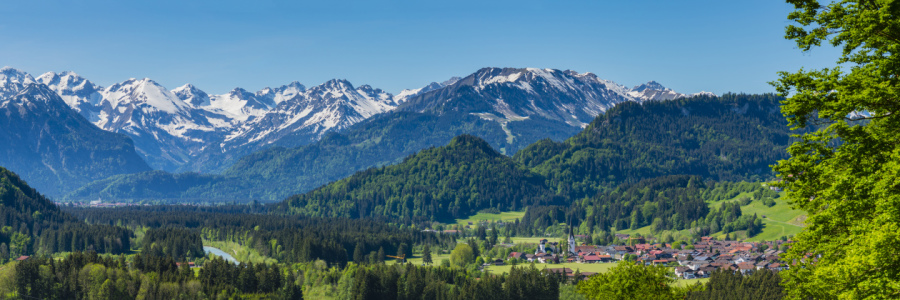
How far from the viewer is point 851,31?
36812mm

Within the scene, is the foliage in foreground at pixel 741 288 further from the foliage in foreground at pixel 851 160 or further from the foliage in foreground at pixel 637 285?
the foliage in foreground at pixel 851 160

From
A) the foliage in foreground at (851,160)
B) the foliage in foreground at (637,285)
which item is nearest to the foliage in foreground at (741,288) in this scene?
the foliage in foreground at (637,285)

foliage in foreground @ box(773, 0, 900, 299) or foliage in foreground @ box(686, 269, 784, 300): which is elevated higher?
foliage in foreground @ box(773, 0, 900, 299)

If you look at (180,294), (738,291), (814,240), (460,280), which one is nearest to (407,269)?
(460,280)

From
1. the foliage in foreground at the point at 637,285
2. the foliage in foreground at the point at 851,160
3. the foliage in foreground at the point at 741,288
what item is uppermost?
the foliage in foreground at the point at 851,160

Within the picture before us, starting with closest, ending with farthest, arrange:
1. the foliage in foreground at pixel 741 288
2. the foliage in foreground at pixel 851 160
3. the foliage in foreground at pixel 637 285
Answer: the foliage in foreground at pixel 851 160
the foliage in foreground at pixel 637 285
the foliage in foreground at pixel 741 288

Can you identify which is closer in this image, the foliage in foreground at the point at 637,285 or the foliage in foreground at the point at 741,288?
the foliage in foreground at the point at 637,285

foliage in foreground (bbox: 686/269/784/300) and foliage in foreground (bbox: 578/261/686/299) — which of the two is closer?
foliage in foreground (bbox: 578/261/686/299)

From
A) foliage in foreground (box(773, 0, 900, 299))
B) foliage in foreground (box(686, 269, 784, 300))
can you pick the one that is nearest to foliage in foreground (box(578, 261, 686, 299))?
foliage in foreground (box(773, 0, 900, 299))

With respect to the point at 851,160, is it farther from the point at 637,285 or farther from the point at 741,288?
the point at 741,288

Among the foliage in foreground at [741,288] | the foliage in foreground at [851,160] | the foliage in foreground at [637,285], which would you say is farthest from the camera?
the foliage in foreground at [741,288]

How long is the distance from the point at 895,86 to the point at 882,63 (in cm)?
136

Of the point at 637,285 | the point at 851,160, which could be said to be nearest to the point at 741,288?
the point at 637,285

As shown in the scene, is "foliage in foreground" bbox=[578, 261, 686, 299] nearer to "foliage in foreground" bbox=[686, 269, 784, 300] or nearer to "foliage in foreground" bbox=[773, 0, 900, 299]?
"foliage in foreground" bbox=[773, 0, 900, 299]
